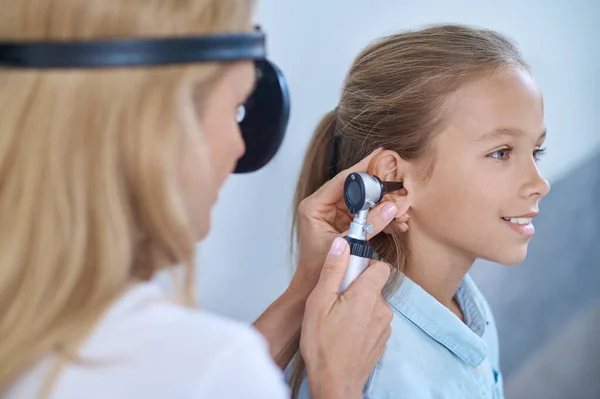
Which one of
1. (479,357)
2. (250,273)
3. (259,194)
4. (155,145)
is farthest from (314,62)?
(155,145)

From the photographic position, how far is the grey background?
53.5 inches

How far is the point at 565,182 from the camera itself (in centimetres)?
175

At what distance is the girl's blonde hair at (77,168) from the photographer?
0.58 meters

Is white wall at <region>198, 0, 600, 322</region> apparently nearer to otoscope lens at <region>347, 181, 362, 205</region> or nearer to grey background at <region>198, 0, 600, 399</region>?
grey background at <region>198, 0, 600, 399</region>

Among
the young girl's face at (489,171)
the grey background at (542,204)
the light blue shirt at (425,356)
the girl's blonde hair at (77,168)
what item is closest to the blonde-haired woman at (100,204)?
the girl's blonde hair at (77,168)

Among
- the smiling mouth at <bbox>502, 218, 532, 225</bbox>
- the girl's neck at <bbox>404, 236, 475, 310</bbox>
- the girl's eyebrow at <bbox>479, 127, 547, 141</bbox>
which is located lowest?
the girl's neck at <bbox>404, 236, 475, 310</bbox>

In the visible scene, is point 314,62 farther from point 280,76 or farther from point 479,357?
point 479,357

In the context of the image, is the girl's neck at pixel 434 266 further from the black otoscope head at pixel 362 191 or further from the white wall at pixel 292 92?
the white wall at pixel 292 92

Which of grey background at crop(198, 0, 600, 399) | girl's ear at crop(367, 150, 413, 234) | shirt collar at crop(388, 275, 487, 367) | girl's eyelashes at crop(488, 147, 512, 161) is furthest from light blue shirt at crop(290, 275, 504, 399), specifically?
grey background at crop(198, 0, 600, 399)

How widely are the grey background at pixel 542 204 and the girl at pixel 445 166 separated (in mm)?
282

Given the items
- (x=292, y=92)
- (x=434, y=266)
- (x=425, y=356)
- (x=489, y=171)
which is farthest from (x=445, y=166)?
(x=292, y=92)

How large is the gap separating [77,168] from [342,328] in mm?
463

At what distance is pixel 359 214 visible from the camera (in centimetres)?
98

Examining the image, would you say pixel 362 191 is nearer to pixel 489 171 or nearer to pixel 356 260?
pixel 356 260
